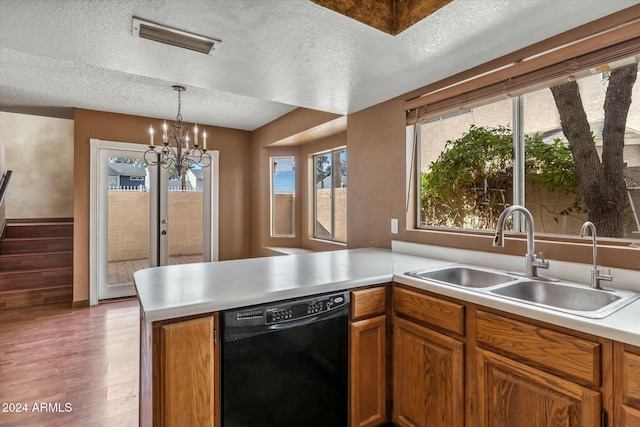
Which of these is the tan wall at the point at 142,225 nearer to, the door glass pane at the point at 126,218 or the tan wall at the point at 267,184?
the door glass pane at the point at 126,218

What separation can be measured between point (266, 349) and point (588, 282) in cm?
151

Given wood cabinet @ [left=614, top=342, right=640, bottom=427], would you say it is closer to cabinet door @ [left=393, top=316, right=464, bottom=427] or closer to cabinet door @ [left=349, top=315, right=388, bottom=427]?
cabinet door @ [left=393, top=316, right=464, bottom=427]

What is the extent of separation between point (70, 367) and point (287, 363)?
6.94 feet

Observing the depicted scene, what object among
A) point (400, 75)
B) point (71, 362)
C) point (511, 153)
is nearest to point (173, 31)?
point (400, 75)

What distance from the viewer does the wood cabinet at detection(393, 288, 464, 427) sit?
4.75ft

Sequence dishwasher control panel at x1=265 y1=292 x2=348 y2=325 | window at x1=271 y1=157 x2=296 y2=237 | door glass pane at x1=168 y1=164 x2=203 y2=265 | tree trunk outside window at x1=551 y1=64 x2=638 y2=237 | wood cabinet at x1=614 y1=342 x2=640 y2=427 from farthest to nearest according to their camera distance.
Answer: window at x1=271 y1=157 x2=296 y2=237, door glass pane at x1=168 y1=164 x2=203 y2=265, tree trunk outside window at x1=551 y1=64 x2=638 y2=237, dishwasher control panel at x1=265 y1=292 x2=348 y2=325, wood cabinet at x1=614 y1=342 x2=640 y2=427

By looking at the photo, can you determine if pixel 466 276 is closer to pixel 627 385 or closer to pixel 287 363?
pixel 627 385

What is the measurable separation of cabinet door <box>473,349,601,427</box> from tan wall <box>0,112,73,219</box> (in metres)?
6.90

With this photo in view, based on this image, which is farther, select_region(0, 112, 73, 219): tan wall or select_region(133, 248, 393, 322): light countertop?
select_region(0, 112, 73, 219): tan wall

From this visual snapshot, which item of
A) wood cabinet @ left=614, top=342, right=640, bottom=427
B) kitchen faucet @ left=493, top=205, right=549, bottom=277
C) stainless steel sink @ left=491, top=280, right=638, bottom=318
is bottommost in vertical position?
wood cabinet @ left=614, top=342, right=640, bottom=427

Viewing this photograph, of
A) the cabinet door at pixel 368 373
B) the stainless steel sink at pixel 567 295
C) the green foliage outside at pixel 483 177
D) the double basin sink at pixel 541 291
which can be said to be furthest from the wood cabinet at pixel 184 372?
the green foliage outside at pixel 483 177

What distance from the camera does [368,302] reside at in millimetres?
1684

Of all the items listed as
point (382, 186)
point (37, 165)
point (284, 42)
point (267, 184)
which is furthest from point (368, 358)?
point (37, 165)

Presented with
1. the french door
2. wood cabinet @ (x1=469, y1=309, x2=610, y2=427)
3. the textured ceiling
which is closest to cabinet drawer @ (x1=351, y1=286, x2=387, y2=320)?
wood cabinet @ (x1=469, y1=309, x2=610, y2=427)
